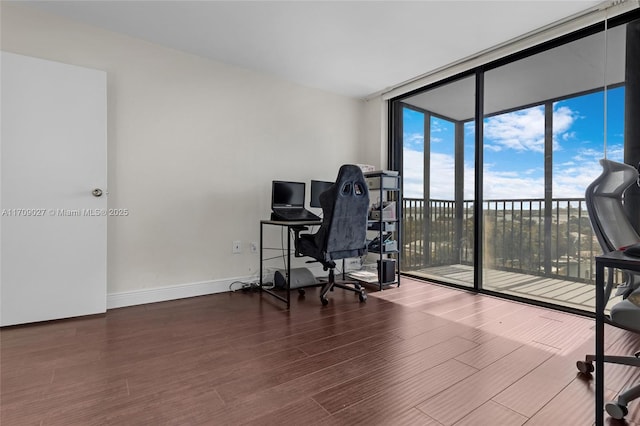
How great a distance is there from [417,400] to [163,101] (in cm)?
300

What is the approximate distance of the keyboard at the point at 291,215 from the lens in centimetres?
A: 309

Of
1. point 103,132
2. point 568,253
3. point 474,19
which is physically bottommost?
point 568,253

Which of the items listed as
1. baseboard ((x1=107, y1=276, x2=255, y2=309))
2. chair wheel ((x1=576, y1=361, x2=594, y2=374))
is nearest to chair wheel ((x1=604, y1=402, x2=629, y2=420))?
chair wheel ((x1=576, y1=361, x2=594, y2=374))

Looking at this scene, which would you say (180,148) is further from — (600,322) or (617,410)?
(617,410)

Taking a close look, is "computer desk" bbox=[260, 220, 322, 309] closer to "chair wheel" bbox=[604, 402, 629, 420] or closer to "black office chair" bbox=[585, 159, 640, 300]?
"black office chair" bbox=[585, 159, 640, 300]

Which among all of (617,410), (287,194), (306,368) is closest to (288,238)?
(287,194)

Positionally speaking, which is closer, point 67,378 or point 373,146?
point 67,378

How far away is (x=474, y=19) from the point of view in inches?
96.7

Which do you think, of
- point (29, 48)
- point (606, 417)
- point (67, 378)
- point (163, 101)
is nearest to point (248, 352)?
point (67, 378)

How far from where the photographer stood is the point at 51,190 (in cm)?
237

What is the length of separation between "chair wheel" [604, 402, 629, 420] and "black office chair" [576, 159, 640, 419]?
2cm

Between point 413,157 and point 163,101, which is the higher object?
point 163,101

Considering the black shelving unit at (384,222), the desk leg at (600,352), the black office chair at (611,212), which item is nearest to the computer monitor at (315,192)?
the black shelving unit at (384,222)

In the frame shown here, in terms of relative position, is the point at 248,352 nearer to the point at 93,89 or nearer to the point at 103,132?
the point at 103,132
